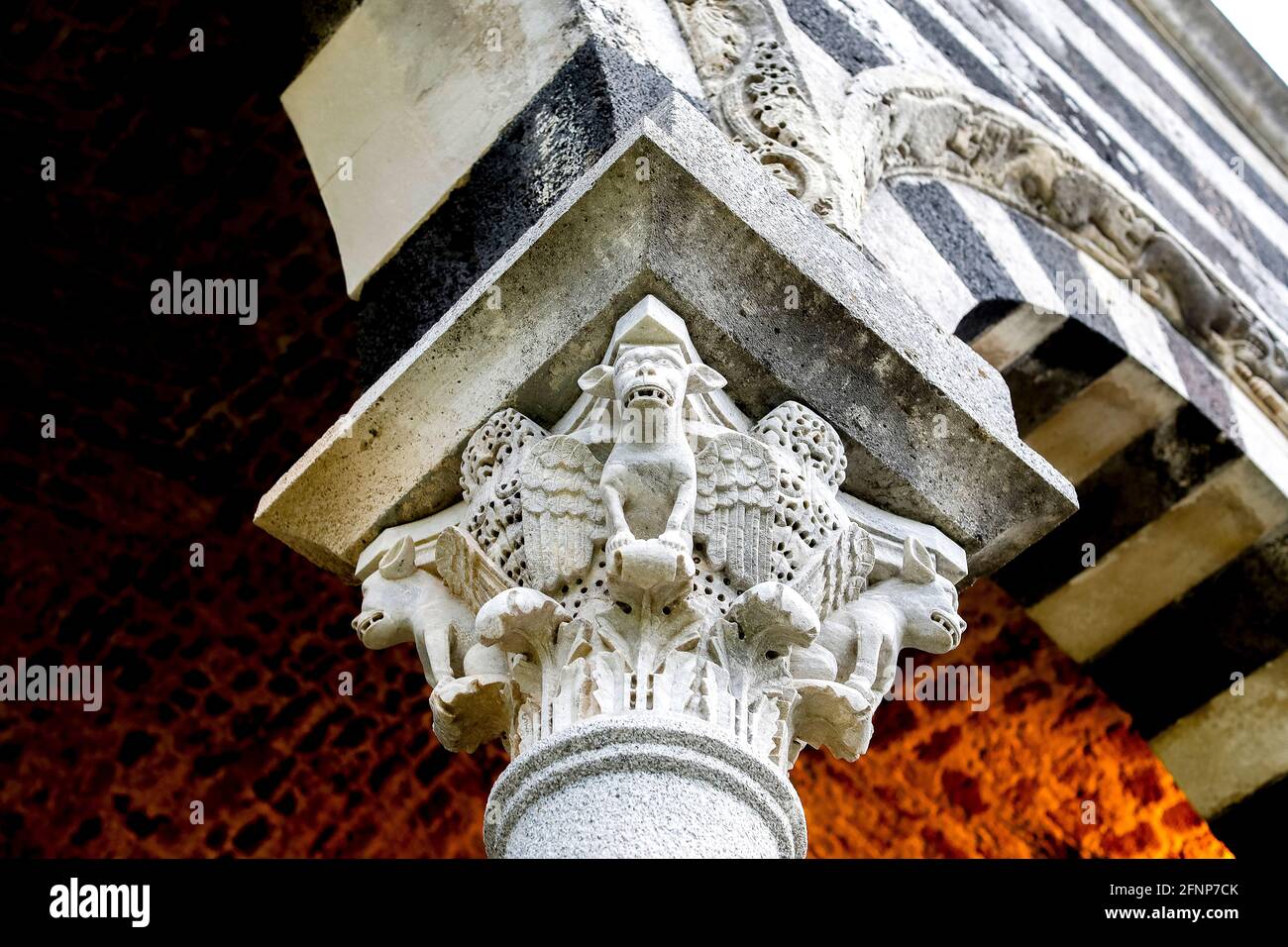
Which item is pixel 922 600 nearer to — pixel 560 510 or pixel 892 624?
pixel 892 624

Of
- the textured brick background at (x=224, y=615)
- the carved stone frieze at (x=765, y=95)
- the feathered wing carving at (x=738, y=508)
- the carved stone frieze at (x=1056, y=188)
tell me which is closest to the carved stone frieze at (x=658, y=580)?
the feathered wing carving at (x=738, y=508)

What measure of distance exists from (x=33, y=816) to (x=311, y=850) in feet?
2.41

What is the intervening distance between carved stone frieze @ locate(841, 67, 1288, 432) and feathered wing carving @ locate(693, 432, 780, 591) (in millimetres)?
860

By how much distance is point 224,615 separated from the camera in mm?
4516

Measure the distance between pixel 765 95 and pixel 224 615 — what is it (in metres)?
2.50

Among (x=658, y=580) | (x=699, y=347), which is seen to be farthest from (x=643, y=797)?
(x=699, y=347)

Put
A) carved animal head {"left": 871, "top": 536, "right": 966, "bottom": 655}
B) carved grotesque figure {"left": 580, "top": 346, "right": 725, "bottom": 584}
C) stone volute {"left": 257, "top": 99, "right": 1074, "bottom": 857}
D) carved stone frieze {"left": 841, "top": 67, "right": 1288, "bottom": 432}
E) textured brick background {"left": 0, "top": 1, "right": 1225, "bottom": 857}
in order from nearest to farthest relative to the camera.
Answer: stone volute {"left": 257, "top": 99, "right": 1074, "bottom": 857} → carved grotesque figure {"left": 580, "top": 346, "right": 725, "bottom": 584} → carved animal head {"left": 871, "top": 536, "right": 966, "bottom": 655} → carved stone frieze {"left": 841, "top": 67, "right": 1288, "bottom": 432} → textured brick background {"left": 0, "top": 1, "right": 1225, "bottom": 857}

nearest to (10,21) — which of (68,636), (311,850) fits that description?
(68,636)

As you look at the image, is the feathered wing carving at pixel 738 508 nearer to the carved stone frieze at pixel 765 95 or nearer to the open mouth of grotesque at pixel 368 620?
the open mouth of grotesque at pixel 368 620

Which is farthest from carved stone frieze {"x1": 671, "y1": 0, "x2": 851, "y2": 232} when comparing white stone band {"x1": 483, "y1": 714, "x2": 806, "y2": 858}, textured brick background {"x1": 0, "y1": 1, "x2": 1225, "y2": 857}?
textured brick background {"x1": 0, "y1": 1, "x2": 1225, "y2": 857}

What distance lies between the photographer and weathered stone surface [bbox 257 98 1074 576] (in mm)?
2086

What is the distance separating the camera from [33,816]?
4.52m

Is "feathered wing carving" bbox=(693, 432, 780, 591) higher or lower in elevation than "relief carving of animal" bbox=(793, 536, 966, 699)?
higher

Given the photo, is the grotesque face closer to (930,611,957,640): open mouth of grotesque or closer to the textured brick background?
(930,611,957,640): open mouth of grotesque
